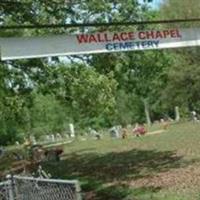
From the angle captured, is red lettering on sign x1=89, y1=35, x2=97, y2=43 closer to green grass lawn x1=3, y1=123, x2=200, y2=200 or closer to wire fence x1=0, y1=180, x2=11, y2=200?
wire fence x1=0, y1=180, x2=11, y2=200

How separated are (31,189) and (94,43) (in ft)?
10.1

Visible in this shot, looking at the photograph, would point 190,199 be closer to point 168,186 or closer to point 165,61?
point 168,186

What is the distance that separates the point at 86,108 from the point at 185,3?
50.4 m

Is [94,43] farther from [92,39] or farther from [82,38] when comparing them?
[82,38]

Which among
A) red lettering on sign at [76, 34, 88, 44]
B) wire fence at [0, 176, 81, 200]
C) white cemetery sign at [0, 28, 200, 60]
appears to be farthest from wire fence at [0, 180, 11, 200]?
red lettering on sign at [76, 34, 88, 44]

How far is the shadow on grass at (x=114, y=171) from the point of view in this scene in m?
19.7

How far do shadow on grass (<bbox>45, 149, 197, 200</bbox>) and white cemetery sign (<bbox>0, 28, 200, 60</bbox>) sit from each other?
529 centimetres

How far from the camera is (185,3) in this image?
75812 mm

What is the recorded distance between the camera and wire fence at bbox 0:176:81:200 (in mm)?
13086

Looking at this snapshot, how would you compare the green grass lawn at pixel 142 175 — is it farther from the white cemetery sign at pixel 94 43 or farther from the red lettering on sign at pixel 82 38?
the red lettering on sign at pixel 82 38

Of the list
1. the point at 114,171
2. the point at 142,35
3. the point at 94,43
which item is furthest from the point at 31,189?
the point at 114,171

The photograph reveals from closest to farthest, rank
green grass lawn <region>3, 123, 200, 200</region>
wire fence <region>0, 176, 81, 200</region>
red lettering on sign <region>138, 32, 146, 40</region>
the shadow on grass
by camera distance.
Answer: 1. wire fence <region>0, 176, 81, 200</region>
2. red lettering on sign <region>138, 32, 146, 40</region>
3. green grass lawn <region>3, 123, 200, 200</region>
4. the shadow on grass

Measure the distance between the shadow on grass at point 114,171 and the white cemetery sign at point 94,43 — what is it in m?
5.29

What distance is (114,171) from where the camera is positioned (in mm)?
26016
